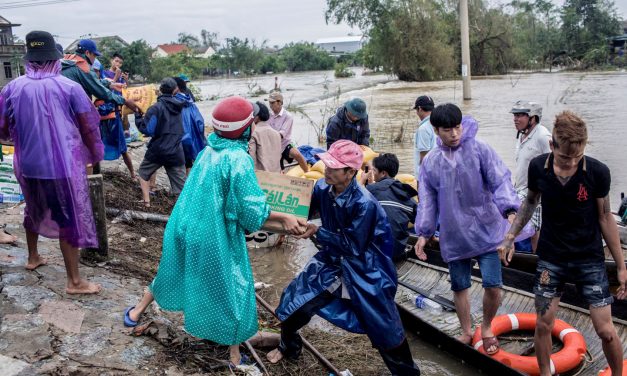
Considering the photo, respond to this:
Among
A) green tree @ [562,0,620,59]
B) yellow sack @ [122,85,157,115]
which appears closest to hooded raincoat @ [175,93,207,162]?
yellow sack @ [122,85,157,115]

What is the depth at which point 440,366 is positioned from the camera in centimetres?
523

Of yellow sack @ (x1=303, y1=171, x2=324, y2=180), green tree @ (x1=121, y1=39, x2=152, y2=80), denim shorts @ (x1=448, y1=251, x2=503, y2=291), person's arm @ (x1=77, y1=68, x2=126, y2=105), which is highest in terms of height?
green tree @ (x1=121, y1=39, x2=152, y2=80)

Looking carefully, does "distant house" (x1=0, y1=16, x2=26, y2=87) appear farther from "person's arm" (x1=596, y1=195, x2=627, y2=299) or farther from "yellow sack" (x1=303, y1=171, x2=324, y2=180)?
"person's arm" (x1=596, y1=195, x2=627, y2=299)

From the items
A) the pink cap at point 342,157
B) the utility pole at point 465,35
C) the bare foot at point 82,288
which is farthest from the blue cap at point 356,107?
the utility pole at point 465,35

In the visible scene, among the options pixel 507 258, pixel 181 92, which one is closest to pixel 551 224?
pixel 507 258

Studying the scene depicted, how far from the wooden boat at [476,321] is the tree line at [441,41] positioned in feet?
138

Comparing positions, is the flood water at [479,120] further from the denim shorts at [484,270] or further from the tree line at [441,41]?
the tree line at [441,41]

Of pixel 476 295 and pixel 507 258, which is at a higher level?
pixel 507 258

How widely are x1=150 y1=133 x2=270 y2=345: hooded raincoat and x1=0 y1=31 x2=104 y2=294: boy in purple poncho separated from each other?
1079mm

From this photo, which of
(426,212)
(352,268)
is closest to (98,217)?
(352,268)

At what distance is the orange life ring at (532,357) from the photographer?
443cm

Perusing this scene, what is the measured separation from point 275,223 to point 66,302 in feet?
5.85

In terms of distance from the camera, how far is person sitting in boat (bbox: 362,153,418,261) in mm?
6344

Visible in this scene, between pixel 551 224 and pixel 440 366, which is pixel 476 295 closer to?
pixel 440 366
